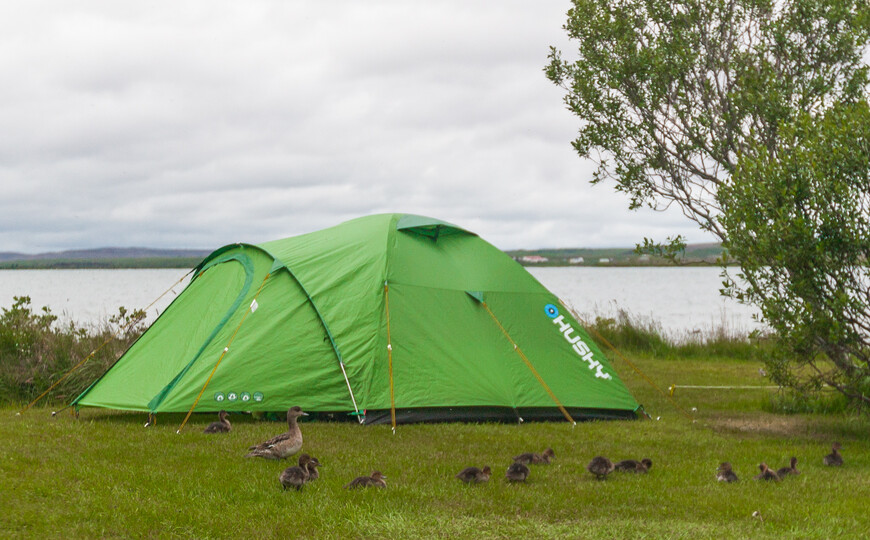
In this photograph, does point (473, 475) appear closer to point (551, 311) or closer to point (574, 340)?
point (574, 340)

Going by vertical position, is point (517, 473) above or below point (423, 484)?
above

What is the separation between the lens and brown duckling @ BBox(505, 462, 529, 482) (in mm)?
7945

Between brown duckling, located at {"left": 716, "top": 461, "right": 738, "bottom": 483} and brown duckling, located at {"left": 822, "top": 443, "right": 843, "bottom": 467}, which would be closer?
brown duckling, located at {"left": 716, "top": 461, "right": 738, "bottom": 483}

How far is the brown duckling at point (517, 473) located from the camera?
26.1 ft

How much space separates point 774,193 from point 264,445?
6644mm

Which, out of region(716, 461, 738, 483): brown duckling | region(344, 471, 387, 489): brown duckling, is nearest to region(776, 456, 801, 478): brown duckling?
region(716, 461, 738, 483): brown duckling

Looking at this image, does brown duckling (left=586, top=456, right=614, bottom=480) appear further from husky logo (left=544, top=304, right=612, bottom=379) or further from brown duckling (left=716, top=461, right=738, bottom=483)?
husky logo (left=544, top=304, right=612, bottom=379)

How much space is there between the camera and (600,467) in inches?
323

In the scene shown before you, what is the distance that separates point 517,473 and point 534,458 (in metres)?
0.77

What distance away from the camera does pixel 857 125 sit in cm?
963

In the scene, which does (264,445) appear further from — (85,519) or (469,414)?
(469,414)

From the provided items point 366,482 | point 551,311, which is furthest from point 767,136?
point 366,482

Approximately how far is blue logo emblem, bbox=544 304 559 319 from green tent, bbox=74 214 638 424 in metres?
0.02

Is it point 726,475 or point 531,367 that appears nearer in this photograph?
point 726,475
